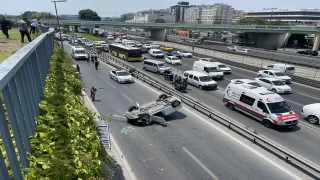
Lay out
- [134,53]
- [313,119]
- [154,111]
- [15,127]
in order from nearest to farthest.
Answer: [15,127]
[154,111]
[313,119]
[134,53]

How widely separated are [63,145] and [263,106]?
1630cm

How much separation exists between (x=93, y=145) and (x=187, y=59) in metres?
46.6

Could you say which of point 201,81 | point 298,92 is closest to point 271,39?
point 298,92

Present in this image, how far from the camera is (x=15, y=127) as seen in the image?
2.87m

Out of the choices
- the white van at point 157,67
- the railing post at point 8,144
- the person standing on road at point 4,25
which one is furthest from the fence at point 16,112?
the white van at point 157,67

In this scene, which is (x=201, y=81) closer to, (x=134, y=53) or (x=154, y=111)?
(x=154, y=111)

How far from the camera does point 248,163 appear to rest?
12117 mm

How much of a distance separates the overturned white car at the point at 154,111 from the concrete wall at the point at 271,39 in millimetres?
77278

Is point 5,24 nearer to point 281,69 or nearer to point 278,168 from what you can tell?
point 278,168

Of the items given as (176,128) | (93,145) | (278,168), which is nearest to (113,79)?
(176,128)

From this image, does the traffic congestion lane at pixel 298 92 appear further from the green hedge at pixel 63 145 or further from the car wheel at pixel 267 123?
the green hedge at pixel 63 145

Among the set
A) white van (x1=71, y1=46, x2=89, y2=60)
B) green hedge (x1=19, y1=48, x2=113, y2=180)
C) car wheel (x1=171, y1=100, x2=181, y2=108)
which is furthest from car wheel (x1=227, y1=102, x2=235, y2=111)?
white van (x1=71, y1=46, x2=89, y2=60)

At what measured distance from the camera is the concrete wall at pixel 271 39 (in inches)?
3176

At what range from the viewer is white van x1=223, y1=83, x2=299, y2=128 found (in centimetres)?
1603
